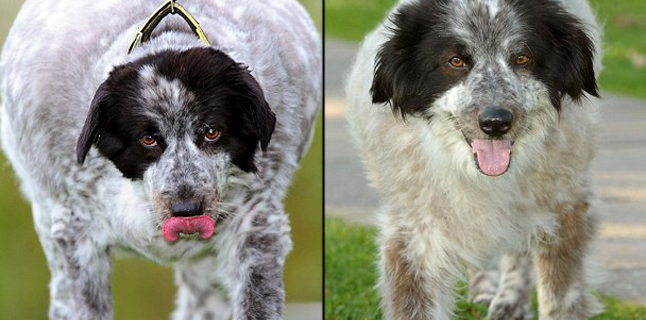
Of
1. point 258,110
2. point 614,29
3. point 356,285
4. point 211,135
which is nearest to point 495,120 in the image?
point 258,110

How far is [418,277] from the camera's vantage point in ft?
19.2

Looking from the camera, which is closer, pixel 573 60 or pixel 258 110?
pixel 258 110

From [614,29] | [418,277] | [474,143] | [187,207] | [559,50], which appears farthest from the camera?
[614,29]

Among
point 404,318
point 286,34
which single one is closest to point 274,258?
point 404,318

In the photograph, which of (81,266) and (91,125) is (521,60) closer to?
(91,125)

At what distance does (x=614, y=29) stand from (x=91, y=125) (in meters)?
10.3

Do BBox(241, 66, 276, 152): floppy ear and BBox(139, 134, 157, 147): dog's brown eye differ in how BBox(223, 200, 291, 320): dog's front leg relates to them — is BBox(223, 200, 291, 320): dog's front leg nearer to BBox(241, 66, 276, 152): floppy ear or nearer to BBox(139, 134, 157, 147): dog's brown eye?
BBox(241, 66, 276, 152): floppy ear

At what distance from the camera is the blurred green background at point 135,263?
6176 mm

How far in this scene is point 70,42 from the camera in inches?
225

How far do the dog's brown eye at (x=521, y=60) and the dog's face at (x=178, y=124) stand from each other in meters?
0.99

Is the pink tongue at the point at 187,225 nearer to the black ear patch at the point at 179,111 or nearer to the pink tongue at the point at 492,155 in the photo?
the black ear patch at the point at 179,111

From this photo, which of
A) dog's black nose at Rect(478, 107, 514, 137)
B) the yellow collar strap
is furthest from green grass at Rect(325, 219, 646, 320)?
the yellow collar strap

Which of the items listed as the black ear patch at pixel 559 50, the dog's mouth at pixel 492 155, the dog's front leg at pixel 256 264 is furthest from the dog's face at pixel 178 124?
the black ear patch at pixel 559 50

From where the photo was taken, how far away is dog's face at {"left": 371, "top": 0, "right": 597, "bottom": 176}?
521 cm
